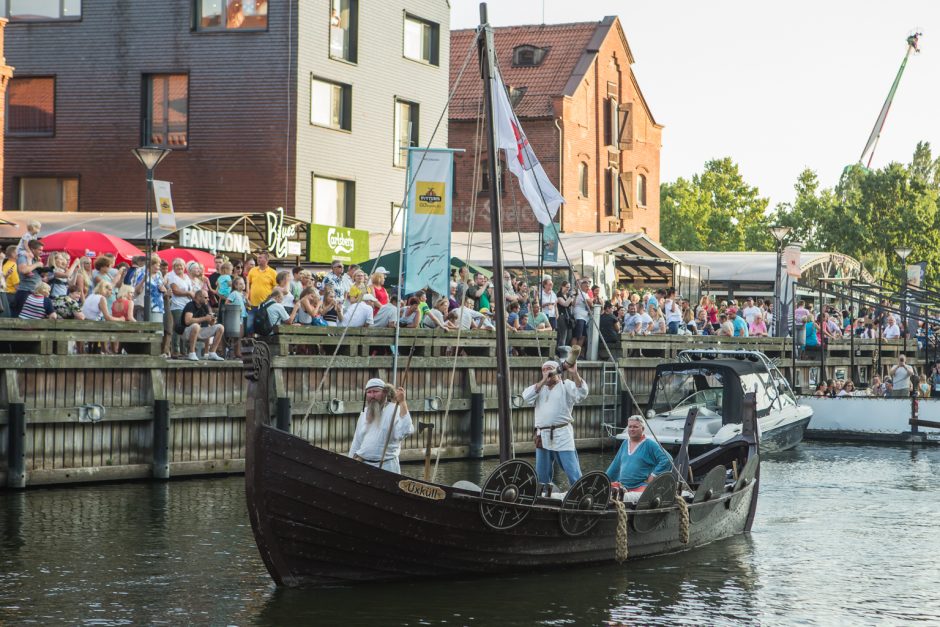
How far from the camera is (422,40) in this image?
159ft

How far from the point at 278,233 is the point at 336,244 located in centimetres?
245

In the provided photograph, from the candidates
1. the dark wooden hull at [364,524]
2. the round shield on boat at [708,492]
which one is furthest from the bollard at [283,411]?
the dark wooden hull at [364,524]

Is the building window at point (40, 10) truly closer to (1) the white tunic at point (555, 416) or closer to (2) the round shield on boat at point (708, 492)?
(1) the white tunic at point (555, 416)

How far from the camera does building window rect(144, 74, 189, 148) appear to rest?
4325 centimetres

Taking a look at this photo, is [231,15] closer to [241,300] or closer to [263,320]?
[241,300]

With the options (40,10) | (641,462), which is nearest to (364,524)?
(641,462)

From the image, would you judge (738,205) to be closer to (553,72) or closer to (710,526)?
(553,72)

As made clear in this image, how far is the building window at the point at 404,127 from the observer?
4719 cm

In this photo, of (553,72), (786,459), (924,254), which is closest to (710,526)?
(786,459)

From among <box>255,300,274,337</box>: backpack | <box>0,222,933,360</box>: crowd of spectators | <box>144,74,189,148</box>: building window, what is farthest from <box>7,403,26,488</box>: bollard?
<box>144,74,189,148</box>: building window

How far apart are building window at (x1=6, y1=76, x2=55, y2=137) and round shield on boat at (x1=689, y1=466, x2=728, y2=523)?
104 ft

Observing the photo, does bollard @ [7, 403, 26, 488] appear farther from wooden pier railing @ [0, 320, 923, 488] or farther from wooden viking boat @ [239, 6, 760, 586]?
wooden viking boat @ [239, 6, 760, 586]

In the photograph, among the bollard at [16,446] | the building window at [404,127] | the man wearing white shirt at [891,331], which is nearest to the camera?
the bollard at [16,446]

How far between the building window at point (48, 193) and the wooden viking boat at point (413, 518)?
1179 inches
